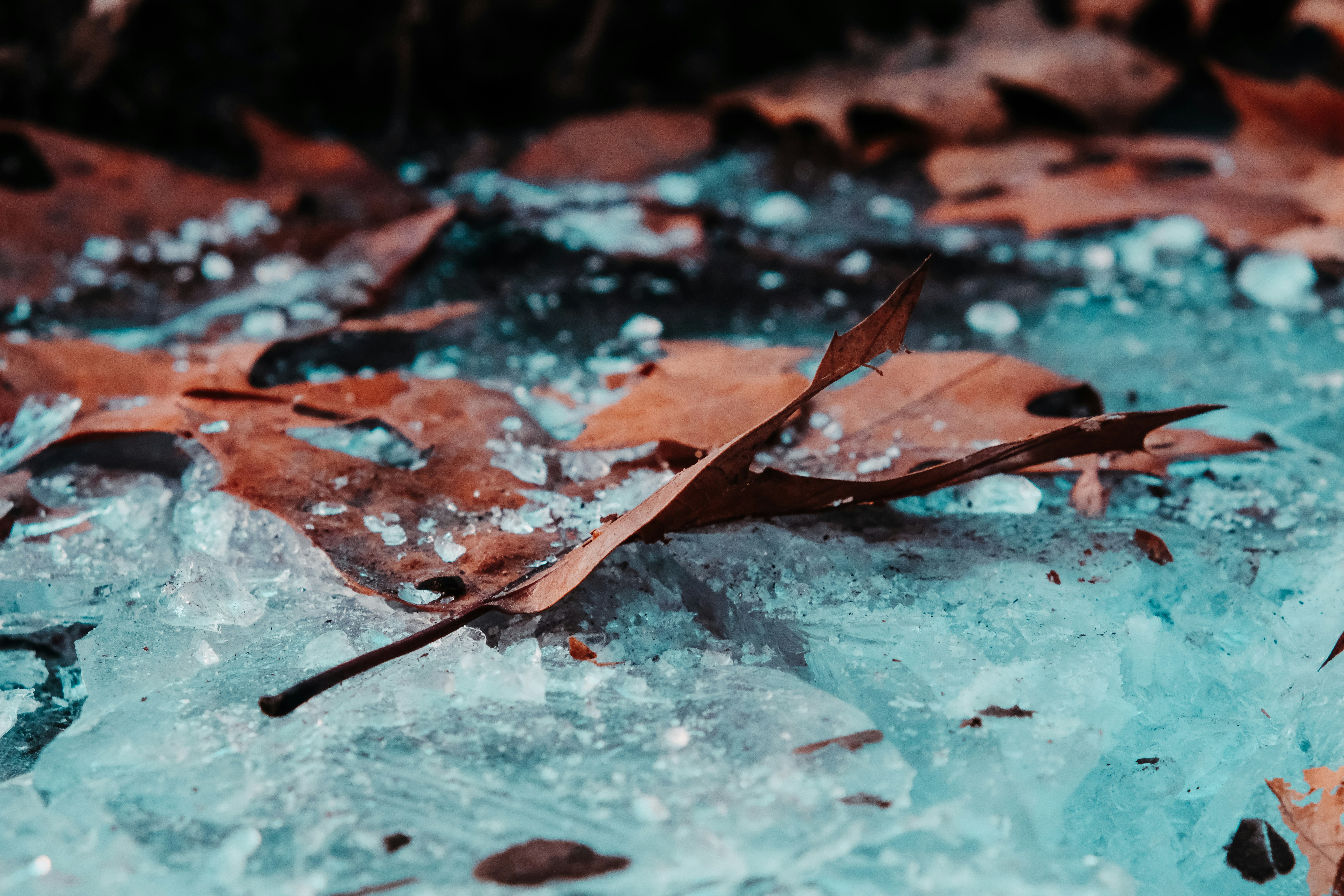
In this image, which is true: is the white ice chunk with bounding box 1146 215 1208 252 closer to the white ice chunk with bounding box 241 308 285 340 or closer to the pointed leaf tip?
the pointed leaf tip

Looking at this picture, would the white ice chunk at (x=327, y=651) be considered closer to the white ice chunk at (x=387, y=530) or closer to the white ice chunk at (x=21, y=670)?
the white ice chunk at (x=387, y=530)

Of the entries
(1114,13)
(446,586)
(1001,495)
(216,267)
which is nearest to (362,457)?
(446,586)

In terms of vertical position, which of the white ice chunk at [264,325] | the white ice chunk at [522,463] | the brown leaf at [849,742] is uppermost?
the white ice chunk at [264,325]

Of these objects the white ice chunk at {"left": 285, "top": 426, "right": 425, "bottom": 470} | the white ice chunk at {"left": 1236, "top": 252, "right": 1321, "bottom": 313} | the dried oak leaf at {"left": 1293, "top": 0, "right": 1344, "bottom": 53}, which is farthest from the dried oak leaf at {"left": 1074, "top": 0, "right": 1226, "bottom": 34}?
the white ice chunk at {"left": 285, "top": 426, "right": 425, "bottom": 470}

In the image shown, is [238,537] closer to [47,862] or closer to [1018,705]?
[47,862]

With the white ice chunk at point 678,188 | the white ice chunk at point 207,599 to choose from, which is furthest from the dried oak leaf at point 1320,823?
the white ice chunk at point 678,188

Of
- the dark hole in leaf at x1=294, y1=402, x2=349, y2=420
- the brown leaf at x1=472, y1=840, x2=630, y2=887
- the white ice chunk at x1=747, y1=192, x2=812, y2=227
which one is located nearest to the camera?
the brown leaf at x1=472, y1=840, x2=630, y2=887

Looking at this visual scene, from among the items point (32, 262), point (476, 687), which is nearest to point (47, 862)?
point (476, 687)
